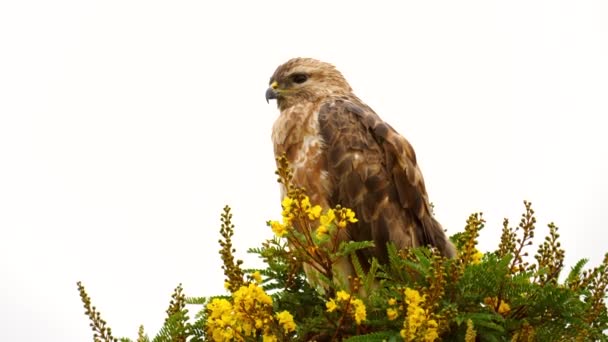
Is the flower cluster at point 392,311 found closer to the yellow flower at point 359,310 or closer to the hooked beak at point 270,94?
the yellow flower at point 359,310

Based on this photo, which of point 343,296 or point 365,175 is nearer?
point 343,296

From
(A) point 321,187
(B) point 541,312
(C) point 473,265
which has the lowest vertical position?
(B) point 541,312

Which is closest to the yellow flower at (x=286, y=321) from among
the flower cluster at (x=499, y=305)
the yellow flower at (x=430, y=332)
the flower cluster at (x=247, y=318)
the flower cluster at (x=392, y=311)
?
the flower cluster at (x=247, y=318)

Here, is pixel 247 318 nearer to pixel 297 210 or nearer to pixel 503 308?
pixel 297 210

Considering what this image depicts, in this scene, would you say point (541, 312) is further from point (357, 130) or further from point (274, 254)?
point (357, 130)

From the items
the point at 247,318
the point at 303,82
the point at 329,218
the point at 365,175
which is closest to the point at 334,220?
the point at 329,218

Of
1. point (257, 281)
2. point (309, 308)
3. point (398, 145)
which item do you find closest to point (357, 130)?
point (398, 145)

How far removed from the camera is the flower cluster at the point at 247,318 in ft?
13.9

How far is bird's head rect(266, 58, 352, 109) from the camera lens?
8.05 meters

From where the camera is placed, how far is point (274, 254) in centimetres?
469

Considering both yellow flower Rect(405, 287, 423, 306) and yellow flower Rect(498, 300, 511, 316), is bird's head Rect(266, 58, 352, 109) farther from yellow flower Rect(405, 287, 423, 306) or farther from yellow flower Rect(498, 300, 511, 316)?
yellow flower Rect(405, 287, 423, 306)

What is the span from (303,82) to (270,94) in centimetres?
33

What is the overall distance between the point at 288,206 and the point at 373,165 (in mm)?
2667

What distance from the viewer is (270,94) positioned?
8.22m
